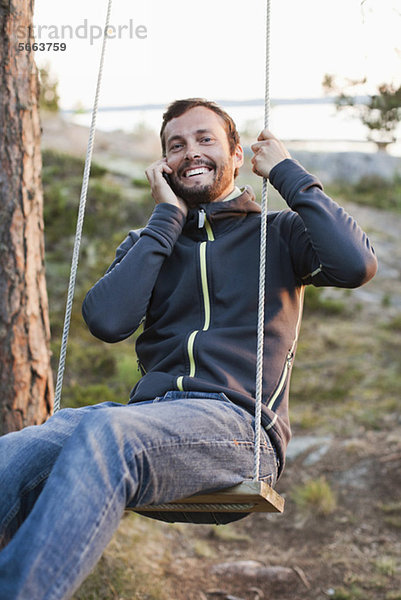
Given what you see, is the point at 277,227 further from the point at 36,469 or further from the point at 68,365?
the point at 68,365

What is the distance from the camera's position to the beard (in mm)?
2297

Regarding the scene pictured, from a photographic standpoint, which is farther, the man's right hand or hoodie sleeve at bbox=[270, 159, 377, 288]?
the man's right hand

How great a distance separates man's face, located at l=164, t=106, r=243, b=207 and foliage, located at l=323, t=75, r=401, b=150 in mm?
1886

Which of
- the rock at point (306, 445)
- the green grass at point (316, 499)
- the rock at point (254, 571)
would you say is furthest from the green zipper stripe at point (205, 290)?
the rock at point (306, 445)

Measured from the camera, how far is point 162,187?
2.32 metres

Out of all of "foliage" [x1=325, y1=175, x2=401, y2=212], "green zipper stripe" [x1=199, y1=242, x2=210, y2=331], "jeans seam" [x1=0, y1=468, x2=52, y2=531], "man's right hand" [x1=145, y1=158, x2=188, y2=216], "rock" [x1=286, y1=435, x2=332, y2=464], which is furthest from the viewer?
"foliage" [x1=325, y1=175, x2=401, y2=212]

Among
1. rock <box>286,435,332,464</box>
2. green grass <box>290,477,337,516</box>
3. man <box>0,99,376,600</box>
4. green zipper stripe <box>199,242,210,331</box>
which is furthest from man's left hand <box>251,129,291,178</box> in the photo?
rock <box>286,435,332,464</box>

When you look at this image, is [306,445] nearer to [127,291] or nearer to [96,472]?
[127,291]

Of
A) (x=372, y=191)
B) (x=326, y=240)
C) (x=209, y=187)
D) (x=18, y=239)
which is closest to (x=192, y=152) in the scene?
(x=209, y=187)

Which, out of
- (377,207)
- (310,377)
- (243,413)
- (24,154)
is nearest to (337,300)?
(310,377)

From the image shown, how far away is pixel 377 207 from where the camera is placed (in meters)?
9.78

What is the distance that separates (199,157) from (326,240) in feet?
1.94

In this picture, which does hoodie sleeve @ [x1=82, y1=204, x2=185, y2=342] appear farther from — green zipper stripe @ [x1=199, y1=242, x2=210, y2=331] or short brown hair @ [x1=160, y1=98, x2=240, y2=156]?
short brown hair @ [x1=160, y1=98, x2=240, y2=156]

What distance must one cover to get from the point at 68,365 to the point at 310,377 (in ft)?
6.84
